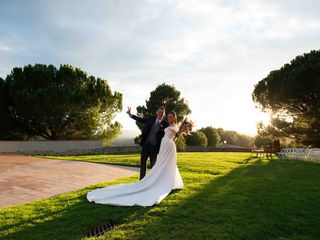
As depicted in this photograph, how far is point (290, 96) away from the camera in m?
24.7

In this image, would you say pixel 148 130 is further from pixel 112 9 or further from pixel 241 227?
pixel 112 9

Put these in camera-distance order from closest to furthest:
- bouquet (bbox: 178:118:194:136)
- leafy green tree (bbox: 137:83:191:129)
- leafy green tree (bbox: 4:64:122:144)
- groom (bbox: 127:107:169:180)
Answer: bouquet (bbox: 178:118:194:136) → groom (bbox: 127:107:169:180) → leafy green tree (bbox: 4:64:122:144) → leafy green tree (bbox: 137:83:191:129)

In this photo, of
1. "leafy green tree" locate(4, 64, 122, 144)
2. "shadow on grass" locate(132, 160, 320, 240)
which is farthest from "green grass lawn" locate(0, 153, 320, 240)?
"leafy green tree" locate(4, 64, 122, 144)

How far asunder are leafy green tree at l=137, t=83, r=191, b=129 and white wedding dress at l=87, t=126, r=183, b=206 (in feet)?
122

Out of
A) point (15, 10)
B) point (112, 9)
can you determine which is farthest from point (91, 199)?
point (15, 10)

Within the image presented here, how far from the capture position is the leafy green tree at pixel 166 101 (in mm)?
44312

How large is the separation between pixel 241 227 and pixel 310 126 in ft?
85.9

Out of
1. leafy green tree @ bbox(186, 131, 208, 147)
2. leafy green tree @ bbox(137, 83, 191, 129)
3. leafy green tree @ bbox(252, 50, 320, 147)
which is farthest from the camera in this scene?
leafy green tree @ bbox(137, 83, 191, 129)

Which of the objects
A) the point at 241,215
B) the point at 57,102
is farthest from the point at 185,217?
the point at 57,102

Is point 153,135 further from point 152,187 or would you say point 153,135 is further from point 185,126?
point 152,187

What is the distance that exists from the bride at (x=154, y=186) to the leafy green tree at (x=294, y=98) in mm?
19056

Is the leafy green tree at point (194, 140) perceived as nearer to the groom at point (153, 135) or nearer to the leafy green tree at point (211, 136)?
the leafy green tree at point (211, 136)

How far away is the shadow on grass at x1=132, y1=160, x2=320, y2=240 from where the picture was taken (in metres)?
4.05

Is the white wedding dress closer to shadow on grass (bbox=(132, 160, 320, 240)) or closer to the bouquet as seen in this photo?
the bouquet
